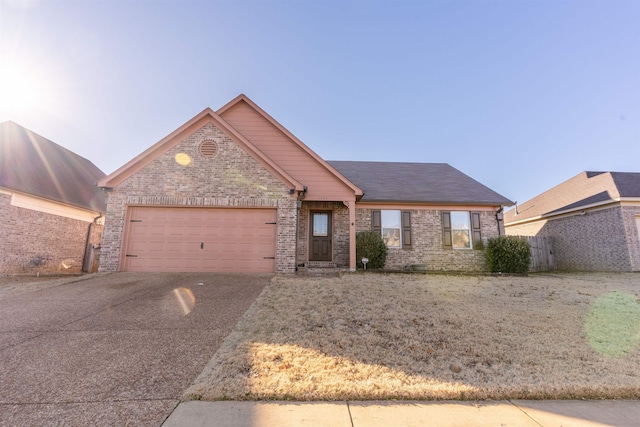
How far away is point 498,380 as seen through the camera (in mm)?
3045

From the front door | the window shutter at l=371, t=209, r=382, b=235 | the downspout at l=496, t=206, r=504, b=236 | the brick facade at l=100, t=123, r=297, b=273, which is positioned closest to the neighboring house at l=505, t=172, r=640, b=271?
the downspout at l=496, t=206, r=504, b=236

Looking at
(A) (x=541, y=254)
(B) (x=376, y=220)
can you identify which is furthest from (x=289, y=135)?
(A) (x=541, y=254)

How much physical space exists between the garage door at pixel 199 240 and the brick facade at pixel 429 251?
462cm

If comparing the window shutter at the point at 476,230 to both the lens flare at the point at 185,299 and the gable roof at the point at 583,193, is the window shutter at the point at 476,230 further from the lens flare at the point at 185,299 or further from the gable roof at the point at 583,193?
the lens flare at the point at 185,299

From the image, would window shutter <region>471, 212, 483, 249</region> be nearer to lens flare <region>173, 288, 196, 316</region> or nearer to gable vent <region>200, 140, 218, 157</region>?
gable vent <region>200, 140, 218, 157</region>

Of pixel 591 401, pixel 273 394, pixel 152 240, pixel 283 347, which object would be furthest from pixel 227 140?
pixel 591 401

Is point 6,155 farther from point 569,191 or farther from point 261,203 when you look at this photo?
point 569,191

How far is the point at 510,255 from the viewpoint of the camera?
442 inches

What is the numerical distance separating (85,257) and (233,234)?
32.1 feet

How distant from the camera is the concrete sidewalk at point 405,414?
2332 millimetres

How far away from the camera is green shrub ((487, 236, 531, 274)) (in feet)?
36.8

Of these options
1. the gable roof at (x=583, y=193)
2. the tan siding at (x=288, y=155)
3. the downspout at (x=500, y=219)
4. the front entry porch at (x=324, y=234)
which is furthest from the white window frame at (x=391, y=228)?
the gable roof at (x=583, y=193)

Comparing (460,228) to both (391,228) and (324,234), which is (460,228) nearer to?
(391,228)

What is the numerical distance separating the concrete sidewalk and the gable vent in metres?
8.46
